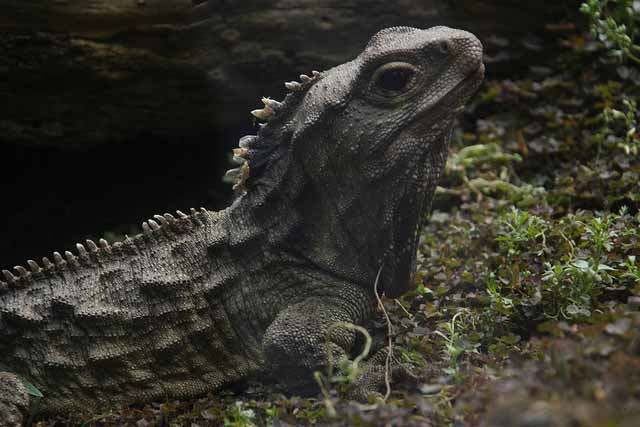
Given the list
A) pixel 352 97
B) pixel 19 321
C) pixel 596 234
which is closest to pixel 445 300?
pixel 596 234

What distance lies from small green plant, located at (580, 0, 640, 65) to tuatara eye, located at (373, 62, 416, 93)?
2.41 m

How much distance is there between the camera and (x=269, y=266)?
3.94 meters

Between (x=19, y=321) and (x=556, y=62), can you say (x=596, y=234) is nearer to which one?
(x=556, y=62)

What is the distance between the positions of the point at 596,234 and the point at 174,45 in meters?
3.45

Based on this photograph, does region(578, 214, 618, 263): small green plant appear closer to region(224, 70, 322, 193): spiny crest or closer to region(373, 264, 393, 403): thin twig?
region(373, 264, 393, 403): thin twig

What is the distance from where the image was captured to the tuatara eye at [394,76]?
3.59 meters

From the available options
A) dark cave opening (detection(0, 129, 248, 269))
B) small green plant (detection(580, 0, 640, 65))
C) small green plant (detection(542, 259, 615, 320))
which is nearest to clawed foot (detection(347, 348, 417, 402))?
small green plant (detection(542, 259, 615, 320))

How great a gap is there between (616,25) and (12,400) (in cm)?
539

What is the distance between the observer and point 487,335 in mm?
3643

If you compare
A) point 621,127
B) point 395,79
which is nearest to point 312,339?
point 395,79

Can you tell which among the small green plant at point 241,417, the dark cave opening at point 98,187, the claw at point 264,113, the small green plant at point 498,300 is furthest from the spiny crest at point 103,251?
the dark cave opening at point 98,187

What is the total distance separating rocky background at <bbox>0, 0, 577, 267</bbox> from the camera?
17.0ft

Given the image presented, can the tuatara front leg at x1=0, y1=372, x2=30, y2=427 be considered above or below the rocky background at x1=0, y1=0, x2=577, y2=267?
A: below

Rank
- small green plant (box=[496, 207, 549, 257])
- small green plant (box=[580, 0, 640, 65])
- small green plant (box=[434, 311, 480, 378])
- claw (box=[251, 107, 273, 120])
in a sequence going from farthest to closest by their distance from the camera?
small green plant (box=[580, 0, 640, 65]) < small green plant (box=[496, 207, 549, 257]) < claw (box=[251, 107, 273, 120]) < small green plant (box=[434, 311, 480, 378])
